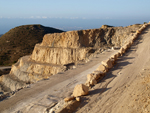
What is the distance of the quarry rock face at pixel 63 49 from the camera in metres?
25.2

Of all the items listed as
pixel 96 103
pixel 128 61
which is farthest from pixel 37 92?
pixel 128 61

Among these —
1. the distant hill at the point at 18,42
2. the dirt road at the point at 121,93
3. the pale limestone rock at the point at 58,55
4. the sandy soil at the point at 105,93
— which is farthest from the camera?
the distant hill at the point at 18,42

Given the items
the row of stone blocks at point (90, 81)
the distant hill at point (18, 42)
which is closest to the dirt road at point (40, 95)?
the row of stone blocks at point (90, 81)

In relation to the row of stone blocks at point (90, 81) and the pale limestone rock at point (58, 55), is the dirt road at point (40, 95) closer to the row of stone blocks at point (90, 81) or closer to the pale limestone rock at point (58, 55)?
the row of stone blocks at point (90, 81)

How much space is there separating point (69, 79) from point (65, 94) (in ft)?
6.91

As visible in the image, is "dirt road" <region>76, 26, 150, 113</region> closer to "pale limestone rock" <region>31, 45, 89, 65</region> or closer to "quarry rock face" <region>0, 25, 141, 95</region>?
"pale limestone rock" <region>31, 45, 89, 65</region>

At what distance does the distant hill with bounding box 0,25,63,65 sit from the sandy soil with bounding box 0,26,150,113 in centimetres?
4451

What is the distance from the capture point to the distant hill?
51688mm

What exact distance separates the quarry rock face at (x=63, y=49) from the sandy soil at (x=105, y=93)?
51.4 feet

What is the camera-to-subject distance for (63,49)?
2641cm

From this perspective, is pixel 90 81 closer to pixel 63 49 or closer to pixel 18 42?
pixel 63 49

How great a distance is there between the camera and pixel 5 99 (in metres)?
6.82

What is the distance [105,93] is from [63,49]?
2086 cm

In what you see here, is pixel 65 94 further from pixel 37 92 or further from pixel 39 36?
pixel 39 36
